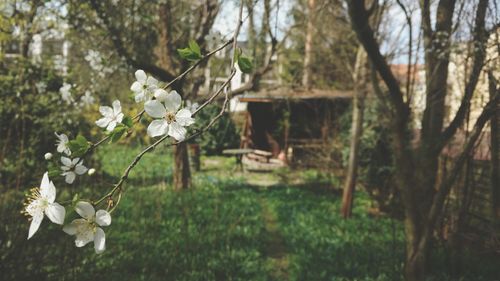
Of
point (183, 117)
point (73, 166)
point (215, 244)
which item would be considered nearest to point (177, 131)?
point (183, 117)

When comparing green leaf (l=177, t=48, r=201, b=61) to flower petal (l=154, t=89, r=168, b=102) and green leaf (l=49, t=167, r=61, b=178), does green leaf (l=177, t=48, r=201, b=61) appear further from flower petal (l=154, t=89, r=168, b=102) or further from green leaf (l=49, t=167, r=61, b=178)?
green leaf (l=49, t=167, r=61, b=178)

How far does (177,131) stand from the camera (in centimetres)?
121

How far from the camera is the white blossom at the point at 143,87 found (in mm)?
1338

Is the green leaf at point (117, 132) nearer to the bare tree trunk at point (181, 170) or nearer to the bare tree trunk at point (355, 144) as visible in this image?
the bare tree trunk at point (355, 144)

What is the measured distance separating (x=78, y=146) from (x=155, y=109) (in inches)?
9.6

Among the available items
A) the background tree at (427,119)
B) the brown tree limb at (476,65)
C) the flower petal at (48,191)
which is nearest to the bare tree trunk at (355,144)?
the background tree at (427,119)

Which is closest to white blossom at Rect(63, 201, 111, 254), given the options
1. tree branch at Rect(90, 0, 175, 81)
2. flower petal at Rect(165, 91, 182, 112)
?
flower petal at Rect(165, 91, 182, 112)

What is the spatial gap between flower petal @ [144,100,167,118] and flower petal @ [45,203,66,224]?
350mm

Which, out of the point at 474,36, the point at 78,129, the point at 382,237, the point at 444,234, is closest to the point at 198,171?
the point at 78,129

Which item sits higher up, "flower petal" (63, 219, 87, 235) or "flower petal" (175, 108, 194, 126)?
"flower petal" (175, 108, 194, 126)

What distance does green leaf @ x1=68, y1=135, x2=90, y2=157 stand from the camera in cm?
117

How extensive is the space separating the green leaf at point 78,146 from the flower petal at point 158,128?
0.19m

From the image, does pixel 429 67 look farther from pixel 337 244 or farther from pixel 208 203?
pixel 208 203

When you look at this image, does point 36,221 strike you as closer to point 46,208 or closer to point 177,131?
point 46,208
